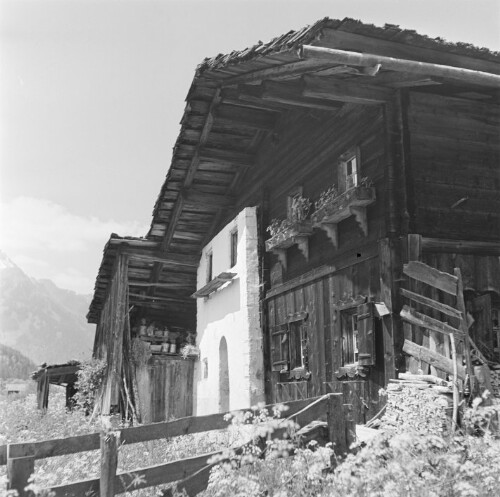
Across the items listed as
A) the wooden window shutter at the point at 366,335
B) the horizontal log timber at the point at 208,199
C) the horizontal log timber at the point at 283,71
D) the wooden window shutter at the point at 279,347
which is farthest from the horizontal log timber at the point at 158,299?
the wooden window shutter at the point at 366,335

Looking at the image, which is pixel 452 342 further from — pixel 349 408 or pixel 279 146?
pixel 279 146

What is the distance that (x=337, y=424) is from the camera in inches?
246

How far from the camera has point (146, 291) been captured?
19.5 m

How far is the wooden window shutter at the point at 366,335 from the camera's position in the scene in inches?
337

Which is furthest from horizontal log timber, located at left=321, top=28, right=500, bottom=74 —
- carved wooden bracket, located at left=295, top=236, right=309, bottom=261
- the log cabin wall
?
carved wooden bracket, located at left=295, top=236, right=309, bottom=261

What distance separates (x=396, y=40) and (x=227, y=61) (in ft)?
8.70

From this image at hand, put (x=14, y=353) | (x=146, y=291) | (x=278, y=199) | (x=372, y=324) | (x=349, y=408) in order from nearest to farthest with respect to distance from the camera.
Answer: (x=372, y=324)
(x=349, y=408)
(x=278, y=199)
(x=146, y=291)
(x=14, y=353)

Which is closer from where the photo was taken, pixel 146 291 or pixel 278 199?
pixel 278 199

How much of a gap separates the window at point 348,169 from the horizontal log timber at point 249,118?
3.23 m

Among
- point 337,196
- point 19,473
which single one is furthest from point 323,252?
point 19,473

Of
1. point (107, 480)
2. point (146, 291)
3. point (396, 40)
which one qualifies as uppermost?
point (396, 40)

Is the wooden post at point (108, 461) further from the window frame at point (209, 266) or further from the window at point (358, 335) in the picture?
the window frame at point (209, 266)

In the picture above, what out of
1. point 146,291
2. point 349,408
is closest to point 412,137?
point 349,408

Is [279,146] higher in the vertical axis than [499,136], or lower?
higher
